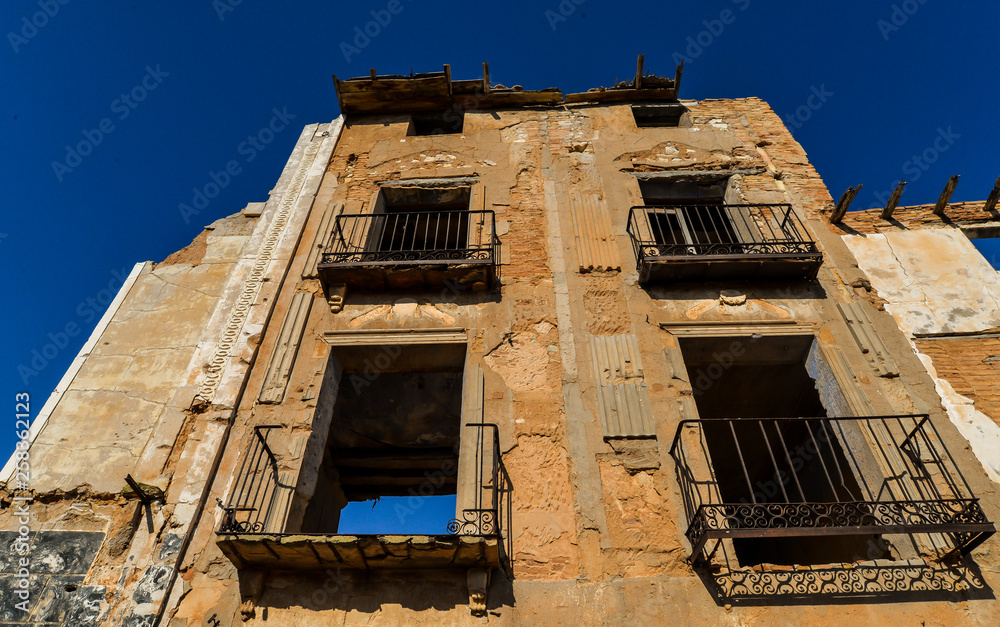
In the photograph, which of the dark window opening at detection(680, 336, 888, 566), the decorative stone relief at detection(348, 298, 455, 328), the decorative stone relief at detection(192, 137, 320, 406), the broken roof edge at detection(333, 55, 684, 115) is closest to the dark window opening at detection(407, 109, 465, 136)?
the broken roof edge at detection(333, 55, 684, 115)

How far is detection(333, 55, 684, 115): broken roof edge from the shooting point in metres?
11.2

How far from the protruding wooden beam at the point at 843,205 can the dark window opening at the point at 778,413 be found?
96.8 inches

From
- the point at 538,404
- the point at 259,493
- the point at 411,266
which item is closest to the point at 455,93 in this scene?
the point at 411,266

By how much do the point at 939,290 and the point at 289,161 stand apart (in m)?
9.58

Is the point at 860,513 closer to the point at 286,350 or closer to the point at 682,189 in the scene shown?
the point at 682,189

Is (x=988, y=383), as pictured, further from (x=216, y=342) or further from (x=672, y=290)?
(x=216, y=342)

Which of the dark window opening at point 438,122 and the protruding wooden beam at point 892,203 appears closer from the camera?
the protruding wooden beam at point 892,203

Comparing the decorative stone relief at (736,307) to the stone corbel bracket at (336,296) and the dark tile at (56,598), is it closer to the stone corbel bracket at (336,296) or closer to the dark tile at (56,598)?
the stone corbel bracket at (336,296)

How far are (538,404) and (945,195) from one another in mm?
6502

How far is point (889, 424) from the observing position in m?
5.95

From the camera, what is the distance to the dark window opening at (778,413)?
6.96 m

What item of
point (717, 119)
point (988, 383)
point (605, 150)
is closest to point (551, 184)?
point (605, 150)

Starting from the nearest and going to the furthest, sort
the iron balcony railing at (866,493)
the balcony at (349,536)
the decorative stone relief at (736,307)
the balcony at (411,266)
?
the iron balcony railing at (866,493), the balcony at (349,536), the decorative stone relief at (736,307), the balcony at (411,266)

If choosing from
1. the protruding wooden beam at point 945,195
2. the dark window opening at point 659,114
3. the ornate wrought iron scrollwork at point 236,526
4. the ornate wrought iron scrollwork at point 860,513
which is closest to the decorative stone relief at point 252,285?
the ornate wrought iron scrollwork at point 236,526
